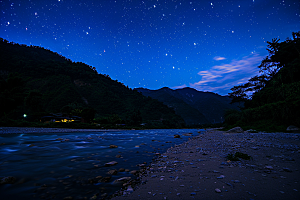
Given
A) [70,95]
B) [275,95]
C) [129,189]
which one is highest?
[70,95]

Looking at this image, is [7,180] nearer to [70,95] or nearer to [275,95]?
[275,95]

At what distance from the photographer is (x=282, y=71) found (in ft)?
91.1

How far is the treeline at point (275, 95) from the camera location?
16.3m

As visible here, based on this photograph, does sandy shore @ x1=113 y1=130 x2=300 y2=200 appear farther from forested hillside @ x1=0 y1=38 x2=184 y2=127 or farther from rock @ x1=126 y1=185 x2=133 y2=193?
forested hillside @ x1=0 y1=38 x2=184 y2=127

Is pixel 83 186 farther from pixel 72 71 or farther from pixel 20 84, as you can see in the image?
pixel 72 71

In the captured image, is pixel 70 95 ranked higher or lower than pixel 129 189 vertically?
higher

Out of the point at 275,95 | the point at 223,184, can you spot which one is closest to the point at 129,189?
the point at 223,184

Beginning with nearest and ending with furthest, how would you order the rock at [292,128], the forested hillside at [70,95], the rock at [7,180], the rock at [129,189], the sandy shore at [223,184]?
the sandy shore at [223,184] < the rock at [129,189] < the rock at [7,180] < the rock at [292,128] < the forested hillside at [70,95]

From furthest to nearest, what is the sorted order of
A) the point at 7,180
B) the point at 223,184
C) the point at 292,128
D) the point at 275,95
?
1. the point at 275,95
2. the point at 292,128
3. the point at 7,180
4. the point at 223,184

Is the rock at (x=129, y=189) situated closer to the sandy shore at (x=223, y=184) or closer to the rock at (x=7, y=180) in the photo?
the sandy shore at (x=223, y=184)

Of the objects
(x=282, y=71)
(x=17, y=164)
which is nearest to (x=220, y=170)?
(x=17, y=164)

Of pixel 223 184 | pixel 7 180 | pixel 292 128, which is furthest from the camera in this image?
pixel 292 128

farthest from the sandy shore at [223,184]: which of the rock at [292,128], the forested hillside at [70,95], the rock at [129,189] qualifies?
the forested hillside at [70,95]

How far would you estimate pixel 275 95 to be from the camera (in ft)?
80.4
